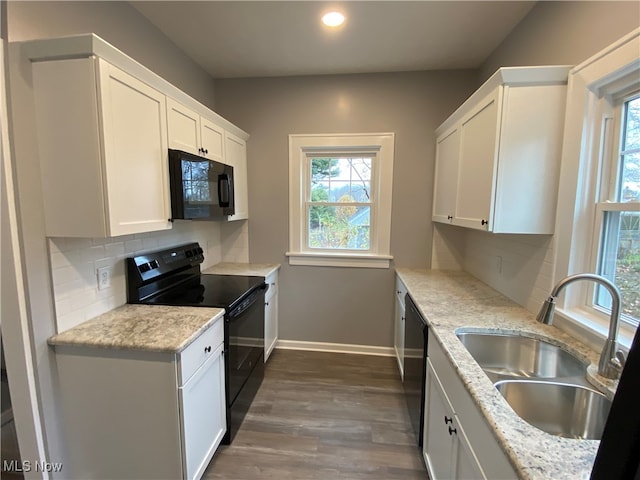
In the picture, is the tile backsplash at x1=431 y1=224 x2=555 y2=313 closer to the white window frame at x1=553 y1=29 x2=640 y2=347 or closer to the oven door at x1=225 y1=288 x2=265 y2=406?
the white window frame at x1=553 y1=29 x2=640 y2=347

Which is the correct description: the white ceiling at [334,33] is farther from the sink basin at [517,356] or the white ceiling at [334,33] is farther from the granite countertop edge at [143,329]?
the sink basin at [517,356]

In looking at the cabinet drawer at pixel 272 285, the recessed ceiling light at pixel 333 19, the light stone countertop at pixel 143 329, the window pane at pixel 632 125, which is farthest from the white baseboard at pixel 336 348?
the recessed ceiling light at pixel 333 19

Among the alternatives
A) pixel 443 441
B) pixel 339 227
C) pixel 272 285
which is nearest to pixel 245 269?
pixel 272 285

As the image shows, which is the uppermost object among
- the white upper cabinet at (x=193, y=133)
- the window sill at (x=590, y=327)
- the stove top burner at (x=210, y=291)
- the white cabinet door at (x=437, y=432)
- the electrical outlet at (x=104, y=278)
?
the white upper cabinet at (x=193, y=133)

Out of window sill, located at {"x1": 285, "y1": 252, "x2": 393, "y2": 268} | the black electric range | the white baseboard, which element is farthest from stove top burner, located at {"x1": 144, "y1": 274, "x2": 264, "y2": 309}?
the white baseboard

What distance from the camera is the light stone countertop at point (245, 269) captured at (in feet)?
9.18

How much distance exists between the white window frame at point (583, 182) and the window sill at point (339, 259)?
158cm

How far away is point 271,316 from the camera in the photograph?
9.84 ft

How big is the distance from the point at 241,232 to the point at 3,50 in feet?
7.06

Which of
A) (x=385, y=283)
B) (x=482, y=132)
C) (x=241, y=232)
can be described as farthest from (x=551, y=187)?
(x=241, y=232)

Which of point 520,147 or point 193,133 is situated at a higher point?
point 193,133

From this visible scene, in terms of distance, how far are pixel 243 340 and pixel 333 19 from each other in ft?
7.62

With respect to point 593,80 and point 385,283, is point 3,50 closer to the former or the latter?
point 593,80

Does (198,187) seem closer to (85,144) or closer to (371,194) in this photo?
(85,144)
